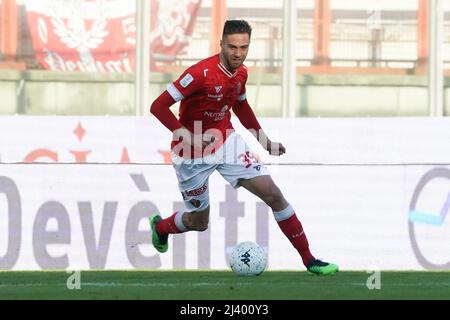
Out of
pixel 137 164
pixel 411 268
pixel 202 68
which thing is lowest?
pixel 411 268

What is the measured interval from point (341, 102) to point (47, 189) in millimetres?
4173

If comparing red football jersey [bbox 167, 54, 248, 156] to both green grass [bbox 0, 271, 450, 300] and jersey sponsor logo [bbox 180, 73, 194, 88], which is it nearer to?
jersey sponsor logo [bbox 180, 73, 194, 88]

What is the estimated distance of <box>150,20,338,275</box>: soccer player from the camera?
981 centimetres

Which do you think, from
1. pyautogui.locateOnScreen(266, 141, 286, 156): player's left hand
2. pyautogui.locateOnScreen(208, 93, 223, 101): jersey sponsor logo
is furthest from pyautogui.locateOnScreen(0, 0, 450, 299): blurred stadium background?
pyautogui.locateOnScreen(208, 93, 223, 101): jersey sponsor logo

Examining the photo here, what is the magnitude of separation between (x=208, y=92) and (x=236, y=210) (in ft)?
10.4

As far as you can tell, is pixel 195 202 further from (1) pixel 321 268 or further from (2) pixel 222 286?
(2) pixel 222 286

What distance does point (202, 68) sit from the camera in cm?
991

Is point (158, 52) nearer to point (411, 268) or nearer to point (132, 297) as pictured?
point (411, 268)

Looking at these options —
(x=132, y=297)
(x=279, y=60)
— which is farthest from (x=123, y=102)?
(x=132, y=297)

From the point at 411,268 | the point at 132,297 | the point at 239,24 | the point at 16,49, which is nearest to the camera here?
the point at 132,297

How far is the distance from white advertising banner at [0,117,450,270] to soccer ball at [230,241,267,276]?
265 cm

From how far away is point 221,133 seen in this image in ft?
33.3

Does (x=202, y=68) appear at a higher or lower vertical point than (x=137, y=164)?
higher

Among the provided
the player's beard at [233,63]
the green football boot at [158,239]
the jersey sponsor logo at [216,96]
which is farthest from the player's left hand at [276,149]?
the green football boot at [158,239]
